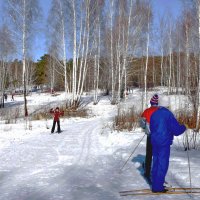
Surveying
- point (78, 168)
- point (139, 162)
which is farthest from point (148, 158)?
point (78, 168)

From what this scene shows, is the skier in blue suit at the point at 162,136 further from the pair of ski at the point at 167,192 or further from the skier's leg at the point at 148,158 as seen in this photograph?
the skier's leg at the point at 148,158

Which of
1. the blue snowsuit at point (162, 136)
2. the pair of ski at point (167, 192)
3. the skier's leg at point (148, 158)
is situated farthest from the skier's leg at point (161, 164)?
the skier's leg at point (148, 158)

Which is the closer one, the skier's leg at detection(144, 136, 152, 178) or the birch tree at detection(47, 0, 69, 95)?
the skier's leg at detection(144, 136, 152, 178)

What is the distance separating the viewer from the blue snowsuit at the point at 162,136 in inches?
201

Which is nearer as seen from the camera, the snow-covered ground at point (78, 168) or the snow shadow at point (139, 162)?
the snow-covered ground at point (78, 168)

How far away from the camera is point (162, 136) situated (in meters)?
5.09

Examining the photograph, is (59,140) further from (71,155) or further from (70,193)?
(70,193)

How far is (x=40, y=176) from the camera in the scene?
6.67 meters

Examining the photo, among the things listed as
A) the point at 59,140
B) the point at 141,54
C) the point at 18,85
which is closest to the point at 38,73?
the point at 18,85

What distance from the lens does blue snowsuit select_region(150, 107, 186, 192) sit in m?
5.10

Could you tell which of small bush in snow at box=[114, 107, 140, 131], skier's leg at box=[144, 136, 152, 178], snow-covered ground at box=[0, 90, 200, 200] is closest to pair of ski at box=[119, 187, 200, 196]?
snow-covered ground at box=[0, 90, 200, 200]

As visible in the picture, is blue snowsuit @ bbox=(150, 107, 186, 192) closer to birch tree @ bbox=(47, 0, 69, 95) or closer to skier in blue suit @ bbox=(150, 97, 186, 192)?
skier in blue suit @ bbox=(150, 97, 186, 192)

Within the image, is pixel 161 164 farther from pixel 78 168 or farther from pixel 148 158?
pixel 78 168

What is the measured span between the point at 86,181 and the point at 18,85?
7511 centimetres
